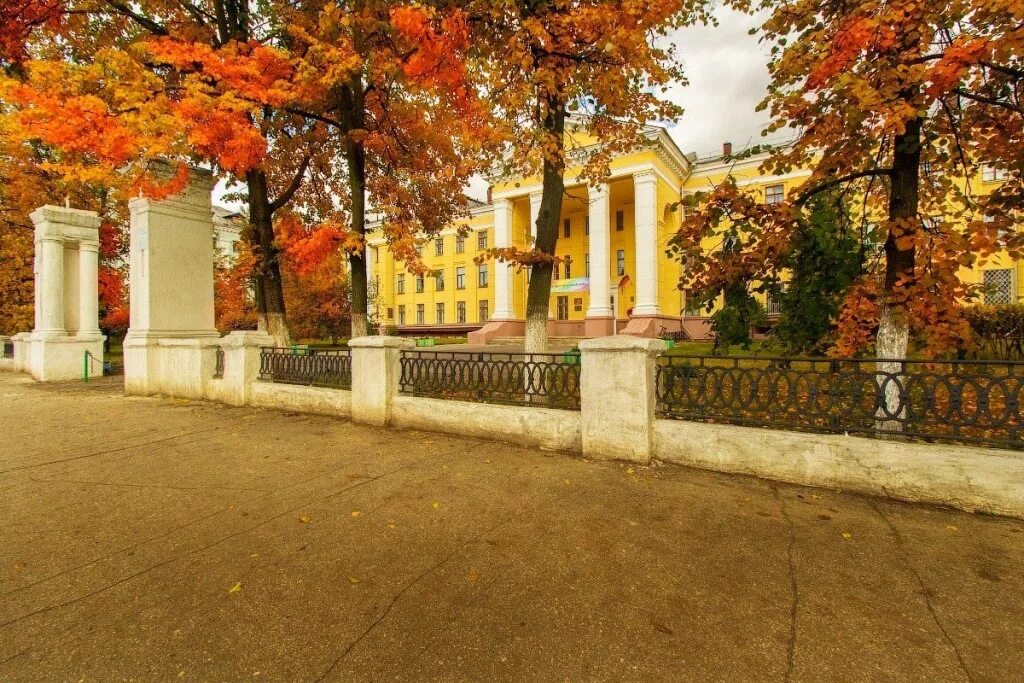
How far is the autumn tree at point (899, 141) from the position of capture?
399 centimetres

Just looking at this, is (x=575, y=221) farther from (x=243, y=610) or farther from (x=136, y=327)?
(x=243, y=610)

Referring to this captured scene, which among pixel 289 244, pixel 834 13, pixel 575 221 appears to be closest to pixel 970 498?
pixel 834 13

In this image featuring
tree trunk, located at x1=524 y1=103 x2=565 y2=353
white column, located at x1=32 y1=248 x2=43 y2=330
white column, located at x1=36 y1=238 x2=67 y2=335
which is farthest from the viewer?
white column, located at x1=32 y1=248 x2=43 y2=330

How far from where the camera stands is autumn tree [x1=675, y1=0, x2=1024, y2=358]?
399 centimetres

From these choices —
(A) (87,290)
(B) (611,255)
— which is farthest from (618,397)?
(B) (611,255)

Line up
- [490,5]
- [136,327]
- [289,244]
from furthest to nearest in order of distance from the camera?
[289,244] < [136,327] < [490,5]

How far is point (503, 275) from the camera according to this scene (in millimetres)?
32500

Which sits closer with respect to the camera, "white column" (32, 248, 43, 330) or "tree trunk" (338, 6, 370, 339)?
"tree trunk" (338, 6, 370, 339)

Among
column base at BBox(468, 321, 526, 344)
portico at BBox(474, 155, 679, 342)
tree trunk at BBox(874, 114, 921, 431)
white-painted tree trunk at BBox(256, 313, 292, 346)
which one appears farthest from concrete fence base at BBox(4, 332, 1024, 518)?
column base at BBox(468, 321, 526, 344)

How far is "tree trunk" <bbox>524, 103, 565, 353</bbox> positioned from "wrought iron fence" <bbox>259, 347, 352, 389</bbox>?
9.58 ft

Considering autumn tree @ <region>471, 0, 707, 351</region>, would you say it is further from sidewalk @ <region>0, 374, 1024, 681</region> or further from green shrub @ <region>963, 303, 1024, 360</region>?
green shrub @ <region>963, 303, 1024, 360</region>

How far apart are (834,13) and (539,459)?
5.72 m

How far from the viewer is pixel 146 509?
12.2 ft

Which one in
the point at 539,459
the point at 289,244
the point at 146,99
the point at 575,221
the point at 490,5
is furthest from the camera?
the point at 575,221
